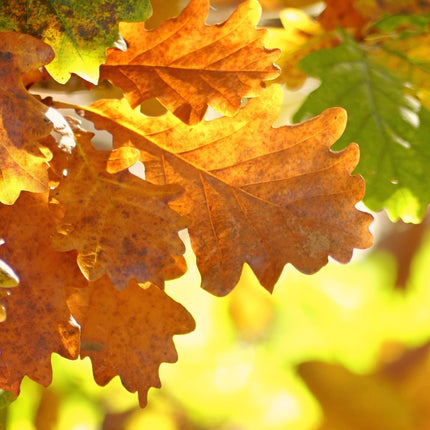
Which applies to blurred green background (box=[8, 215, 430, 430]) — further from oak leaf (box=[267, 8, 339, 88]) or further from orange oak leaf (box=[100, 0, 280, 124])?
orange oak leaf (box=[100, 0, 280, 124])

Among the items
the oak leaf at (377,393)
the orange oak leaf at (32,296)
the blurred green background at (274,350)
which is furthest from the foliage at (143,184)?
the oak leaf at (377,393)

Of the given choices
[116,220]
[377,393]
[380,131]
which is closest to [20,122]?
[116,220]

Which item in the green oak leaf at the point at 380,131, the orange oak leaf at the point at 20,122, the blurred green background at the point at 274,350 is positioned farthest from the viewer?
the blurred green background at the point at 274,350

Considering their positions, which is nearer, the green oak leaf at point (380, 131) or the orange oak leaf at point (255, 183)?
the orange oak leaf at point (255, 183)

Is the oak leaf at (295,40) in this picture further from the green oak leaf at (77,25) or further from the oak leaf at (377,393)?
the oak leaf at (377,393)

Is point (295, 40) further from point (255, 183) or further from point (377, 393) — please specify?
point (377, 393)

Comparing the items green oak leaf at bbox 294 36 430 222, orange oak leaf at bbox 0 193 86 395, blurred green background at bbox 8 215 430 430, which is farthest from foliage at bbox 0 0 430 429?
blurred green background at bbox 8 215 430 430
